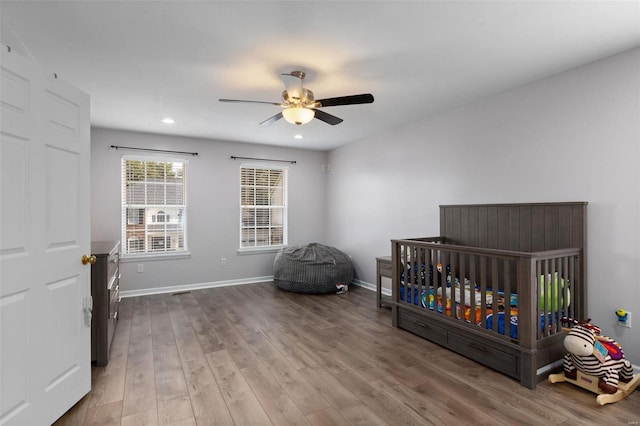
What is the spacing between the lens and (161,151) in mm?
5074

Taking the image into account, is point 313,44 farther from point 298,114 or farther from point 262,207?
point 262,207

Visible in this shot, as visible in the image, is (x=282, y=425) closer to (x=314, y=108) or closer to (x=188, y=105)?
(x=314, y=108)

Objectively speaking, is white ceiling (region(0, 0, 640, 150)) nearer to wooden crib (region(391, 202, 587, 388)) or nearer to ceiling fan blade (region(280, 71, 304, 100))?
ceiling fan blade (region(280, 71, 304, 100))

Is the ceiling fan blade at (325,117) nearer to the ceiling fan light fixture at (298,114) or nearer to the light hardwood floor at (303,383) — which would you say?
the ceiling fan light fixture at (298,114)

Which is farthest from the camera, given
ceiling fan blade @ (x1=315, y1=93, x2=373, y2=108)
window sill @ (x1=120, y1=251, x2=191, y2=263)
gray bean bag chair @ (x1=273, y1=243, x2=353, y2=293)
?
gray bean bag chair @ (x1=273, y1=243, x2=353, y2=293)

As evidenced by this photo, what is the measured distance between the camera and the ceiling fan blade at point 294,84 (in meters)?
2.79

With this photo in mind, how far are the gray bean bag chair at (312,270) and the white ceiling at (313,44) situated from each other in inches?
99.9

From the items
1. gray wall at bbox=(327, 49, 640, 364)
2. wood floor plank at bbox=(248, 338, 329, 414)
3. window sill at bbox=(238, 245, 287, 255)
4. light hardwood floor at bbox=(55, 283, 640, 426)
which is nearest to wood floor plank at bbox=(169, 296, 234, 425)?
light hardwood floor at bbox=(55, 283, 640, 426)

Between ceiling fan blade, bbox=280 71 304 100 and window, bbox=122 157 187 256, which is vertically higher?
ceiling fan blade, bbox=280 71 304 100

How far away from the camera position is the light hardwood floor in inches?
78.2

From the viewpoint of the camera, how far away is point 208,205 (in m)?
5.43

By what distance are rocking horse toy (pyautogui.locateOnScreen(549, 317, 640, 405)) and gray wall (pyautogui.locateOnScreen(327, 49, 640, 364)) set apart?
1.12 ft

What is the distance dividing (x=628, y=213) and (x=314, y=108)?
262 cm

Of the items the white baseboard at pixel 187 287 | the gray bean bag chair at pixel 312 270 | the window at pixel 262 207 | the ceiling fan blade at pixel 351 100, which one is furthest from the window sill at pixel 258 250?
the ceiling fan blade at pixel 351 100
